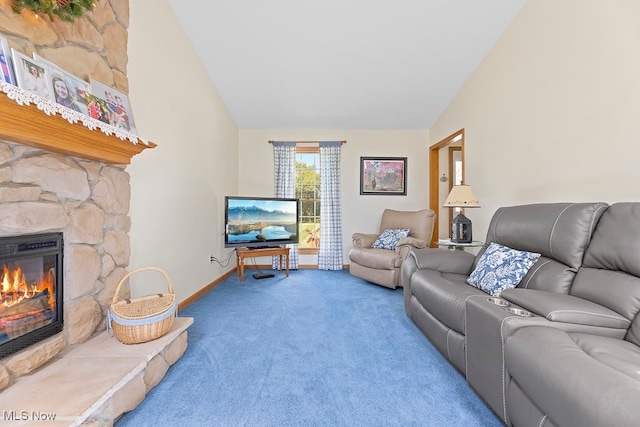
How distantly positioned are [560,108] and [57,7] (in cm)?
335

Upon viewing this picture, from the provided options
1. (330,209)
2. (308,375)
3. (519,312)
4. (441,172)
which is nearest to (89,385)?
(308,375)

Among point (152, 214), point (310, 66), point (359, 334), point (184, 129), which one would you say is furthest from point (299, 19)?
point (359, 334)

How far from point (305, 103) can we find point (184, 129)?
5.99 feet

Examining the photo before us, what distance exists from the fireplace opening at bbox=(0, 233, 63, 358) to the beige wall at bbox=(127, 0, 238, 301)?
2.17ft

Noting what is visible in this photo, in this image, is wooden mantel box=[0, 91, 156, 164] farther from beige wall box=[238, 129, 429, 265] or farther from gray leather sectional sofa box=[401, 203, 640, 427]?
beige wall box=[238, 129, 429, 265]

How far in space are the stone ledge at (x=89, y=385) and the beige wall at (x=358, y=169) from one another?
11.2 ft

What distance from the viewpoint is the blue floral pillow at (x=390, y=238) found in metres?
4.04

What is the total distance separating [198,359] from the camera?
6.31 feet

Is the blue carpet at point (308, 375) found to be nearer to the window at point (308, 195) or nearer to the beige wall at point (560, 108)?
the beige wall at point (560, 108)

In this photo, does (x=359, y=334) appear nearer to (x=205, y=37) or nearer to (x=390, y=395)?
(x=390, y=395)

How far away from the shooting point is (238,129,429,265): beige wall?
16.1ft

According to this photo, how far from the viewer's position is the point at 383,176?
16.1 feet

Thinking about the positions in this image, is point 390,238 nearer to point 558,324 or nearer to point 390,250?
point 390,250

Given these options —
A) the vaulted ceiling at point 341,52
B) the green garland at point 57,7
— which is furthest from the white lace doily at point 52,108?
the vaulted ceiling at point 341,52
